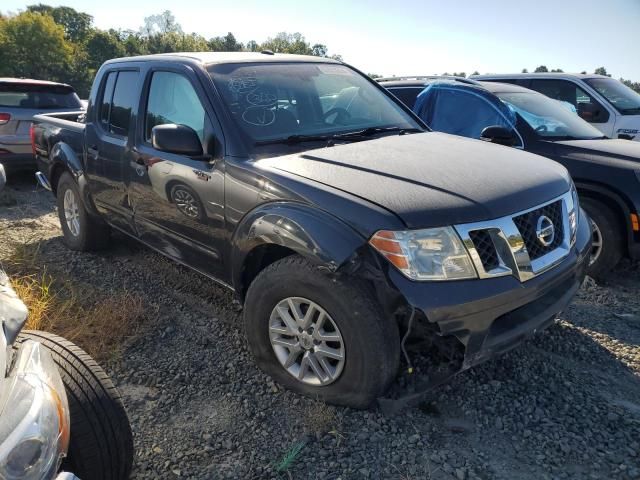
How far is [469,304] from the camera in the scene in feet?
7.40

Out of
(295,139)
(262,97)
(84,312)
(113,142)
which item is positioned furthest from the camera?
(113,142)

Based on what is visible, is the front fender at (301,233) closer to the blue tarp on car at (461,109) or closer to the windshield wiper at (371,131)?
the windshield wiper at (371,131)

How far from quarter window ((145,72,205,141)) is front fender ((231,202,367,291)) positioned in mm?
781

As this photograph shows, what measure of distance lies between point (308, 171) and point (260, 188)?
0.29m

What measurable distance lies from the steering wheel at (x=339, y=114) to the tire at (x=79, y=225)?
101 inches

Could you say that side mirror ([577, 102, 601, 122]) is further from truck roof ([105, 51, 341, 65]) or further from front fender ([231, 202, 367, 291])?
front fender ([231, 202, 367, 291])

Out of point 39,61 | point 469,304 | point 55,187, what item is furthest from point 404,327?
point 39,61

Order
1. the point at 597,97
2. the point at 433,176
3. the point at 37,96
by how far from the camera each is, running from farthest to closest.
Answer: the point at 37,96 → the point at 597,97 → the point at 433,176

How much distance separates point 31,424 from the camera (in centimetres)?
143

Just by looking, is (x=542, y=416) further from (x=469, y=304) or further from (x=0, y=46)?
(x=0, y=46)

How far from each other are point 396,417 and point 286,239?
43.2 inches

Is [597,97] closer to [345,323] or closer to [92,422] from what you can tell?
[345,323]

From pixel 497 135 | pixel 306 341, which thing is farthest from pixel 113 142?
pixel 497 135

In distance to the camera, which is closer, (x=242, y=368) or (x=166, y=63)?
(x=242, y=368)
